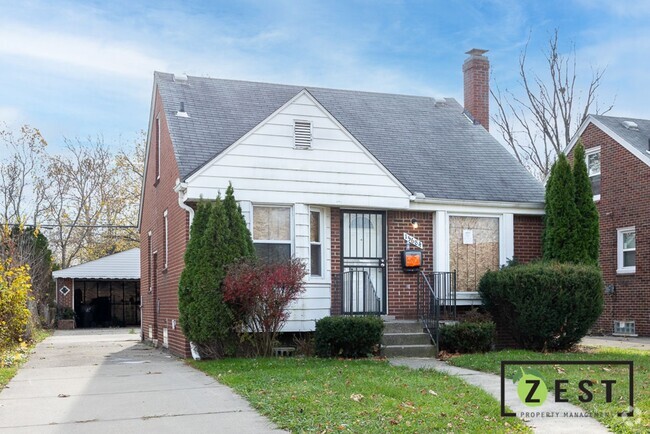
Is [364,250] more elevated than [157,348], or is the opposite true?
[364,250]

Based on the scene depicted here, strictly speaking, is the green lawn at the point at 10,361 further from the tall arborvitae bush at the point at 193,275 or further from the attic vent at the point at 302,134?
the attic vent at the point at 302,134

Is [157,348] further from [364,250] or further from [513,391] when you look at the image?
[513,391]

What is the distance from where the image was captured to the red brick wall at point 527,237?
16.1 meters

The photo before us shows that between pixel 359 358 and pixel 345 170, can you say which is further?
pixel 345 170

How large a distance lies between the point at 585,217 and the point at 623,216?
22.5 feet

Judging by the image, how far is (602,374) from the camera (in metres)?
10.1

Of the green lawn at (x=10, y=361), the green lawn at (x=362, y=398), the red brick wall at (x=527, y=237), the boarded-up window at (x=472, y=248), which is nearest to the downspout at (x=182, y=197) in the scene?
the green lawn at (x=362, y=398)

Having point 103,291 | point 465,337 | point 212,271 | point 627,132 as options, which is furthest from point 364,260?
point 103,291

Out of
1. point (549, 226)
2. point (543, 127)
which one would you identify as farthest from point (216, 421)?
point (543, 127)

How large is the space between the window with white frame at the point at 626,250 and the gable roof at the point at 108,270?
21.0m

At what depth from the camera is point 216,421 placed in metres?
7.80

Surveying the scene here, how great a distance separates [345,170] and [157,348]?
716cm

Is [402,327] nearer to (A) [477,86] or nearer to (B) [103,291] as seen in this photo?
(A) [477,86]

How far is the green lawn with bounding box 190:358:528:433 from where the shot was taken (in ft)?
23.9
